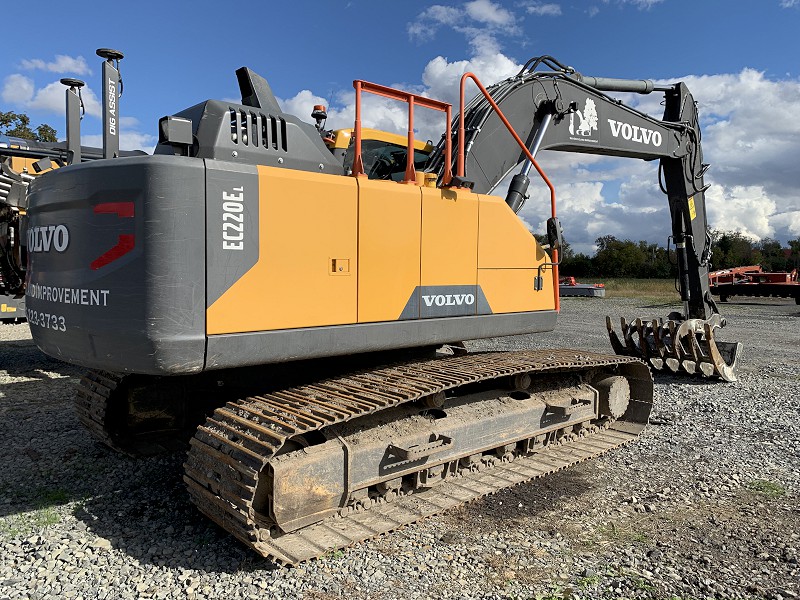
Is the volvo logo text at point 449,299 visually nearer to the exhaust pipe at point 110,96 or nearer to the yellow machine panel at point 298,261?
the yellow machine panel at point 298,261

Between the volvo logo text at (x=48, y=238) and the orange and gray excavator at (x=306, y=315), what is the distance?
16mm

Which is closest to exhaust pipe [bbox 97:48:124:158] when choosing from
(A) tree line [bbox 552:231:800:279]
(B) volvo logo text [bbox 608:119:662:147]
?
(B) volvo logo text [bbox 608:119:662:147]

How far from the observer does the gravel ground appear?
3.20 m

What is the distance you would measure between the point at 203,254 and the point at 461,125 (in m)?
2.04

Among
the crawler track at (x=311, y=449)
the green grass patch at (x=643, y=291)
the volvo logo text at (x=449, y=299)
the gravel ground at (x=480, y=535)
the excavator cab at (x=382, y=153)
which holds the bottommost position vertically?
the gravel ground at (x=480, y=535)

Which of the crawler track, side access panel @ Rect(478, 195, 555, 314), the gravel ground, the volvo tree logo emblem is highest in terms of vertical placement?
the volvo tree logo emblem

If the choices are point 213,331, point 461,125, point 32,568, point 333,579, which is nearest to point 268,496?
point 333,579

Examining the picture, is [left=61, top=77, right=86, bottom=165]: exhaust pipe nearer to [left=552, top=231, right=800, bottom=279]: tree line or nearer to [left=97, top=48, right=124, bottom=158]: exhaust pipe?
[left=97, top=48, right=124, bottom=158]: exhaust pipe

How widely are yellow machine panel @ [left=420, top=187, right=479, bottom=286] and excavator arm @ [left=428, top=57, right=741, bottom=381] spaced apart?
2.49 feet

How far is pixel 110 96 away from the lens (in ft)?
14.8

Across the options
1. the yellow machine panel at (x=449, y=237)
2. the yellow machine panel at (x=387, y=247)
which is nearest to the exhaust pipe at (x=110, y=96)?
the yellow machine panel at (x=387, y=247)

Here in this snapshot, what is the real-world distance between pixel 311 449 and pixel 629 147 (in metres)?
5.71

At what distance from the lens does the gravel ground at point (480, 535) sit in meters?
3.20

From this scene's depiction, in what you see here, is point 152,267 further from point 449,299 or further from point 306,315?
point 449,299
